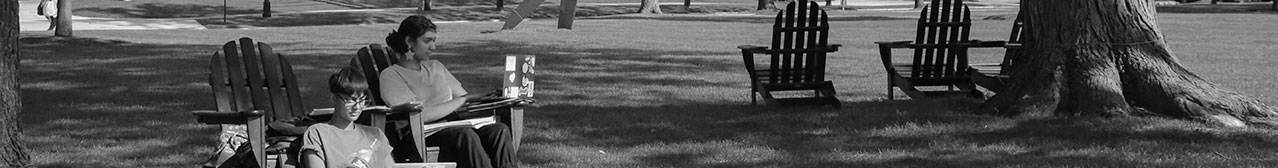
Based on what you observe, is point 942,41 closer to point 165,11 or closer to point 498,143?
point 498,143

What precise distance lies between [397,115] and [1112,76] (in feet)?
14.5

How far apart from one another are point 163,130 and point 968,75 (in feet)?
16.1

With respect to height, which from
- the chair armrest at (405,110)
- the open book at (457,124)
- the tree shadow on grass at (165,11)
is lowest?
the tree shadow on grass at (165,11)

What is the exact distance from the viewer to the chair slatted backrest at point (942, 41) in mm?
10430

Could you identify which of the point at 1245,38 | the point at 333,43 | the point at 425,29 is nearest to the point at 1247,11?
the point at 1245,38

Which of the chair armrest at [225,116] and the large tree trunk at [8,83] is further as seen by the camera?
the large tree trunk at [8,83]

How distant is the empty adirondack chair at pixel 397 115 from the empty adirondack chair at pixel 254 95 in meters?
0.29

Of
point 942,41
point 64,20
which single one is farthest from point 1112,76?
point 64,20

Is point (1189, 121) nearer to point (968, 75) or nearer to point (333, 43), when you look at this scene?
point (968, 75)

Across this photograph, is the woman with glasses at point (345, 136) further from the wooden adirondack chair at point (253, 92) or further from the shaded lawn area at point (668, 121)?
the shaded lawn area at point (668, 121)

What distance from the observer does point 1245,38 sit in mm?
23844

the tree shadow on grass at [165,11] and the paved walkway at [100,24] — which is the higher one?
the paved walkway at [100,24]

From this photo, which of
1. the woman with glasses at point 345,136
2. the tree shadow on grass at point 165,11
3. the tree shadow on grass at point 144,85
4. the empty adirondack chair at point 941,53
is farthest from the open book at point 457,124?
the tree shadow on grass at point 165,11

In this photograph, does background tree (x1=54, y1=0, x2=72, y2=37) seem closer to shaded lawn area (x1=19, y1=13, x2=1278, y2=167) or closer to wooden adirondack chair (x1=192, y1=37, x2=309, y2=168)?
shaded lawn area (x1=19, y1=13, x2=1278, y2=167)
